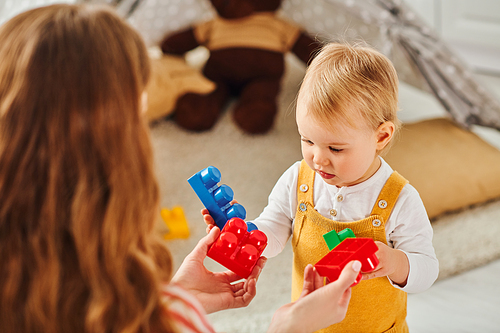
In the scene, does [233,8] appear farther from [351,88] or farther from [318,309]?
[318,309]

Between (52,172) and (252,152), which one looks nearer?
(52,172)

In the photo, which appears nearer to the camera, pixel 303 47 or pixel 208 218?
pixel 208 218

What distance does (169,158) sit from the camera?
1529 millimetres

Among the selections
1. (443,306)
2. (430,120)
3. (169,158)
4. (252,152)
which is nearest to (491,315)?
(443,306)

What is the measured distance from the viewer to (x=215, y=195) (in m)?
0.70

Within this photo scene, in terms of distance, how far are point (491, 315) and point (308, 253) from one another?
480mm

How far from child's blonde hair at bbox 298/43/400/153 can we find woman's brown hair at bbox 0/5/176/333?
0.88 feet

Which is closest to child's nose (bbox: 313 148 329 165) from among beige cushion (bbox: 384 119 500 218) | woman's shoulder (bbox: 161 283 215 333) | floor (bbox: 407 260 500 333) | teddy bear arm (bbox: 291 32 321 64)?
woman's shoulder (bbox: 161 283 215 333)

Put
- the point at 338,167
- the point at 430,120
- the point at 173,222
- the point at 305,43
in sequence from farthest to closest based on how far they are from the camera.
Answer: the point at 305,43
the point at 430,120
the point at 173,222
the point at 338,167

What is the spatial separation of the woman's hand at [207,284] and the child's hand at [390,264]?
0.18m

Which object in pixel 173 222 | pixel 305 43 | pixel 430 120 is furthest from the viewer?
pixel 305 43

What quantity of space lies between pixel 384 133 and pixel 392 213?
0.40ft

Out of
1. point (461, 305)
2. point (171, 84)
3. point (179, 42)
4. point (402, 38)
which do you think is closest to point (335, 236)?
point (461, 305)

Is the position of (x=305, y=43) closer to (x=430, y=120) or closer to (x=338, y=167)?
(x=430, y=120)
